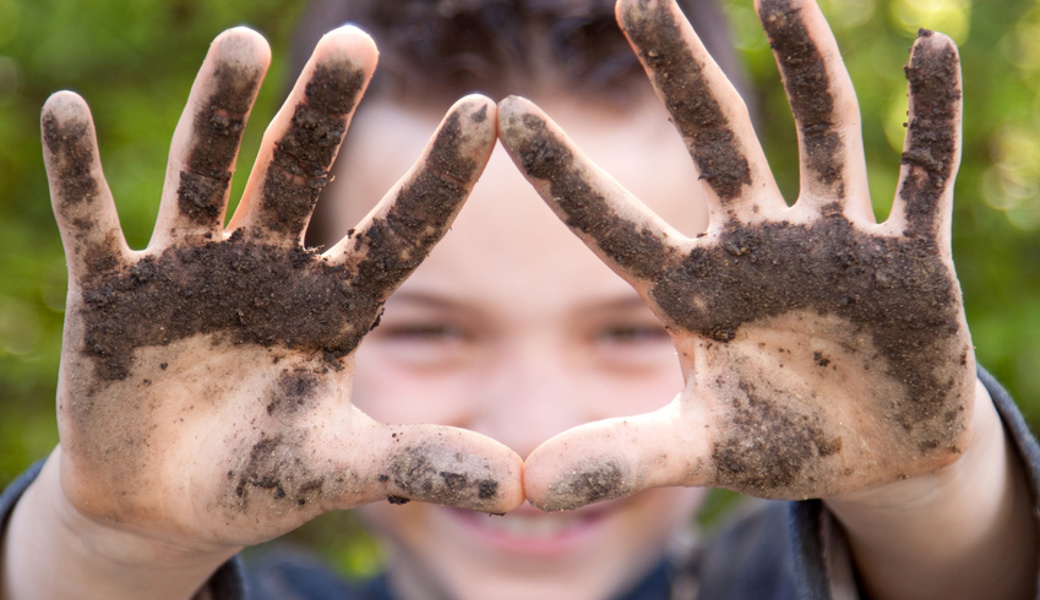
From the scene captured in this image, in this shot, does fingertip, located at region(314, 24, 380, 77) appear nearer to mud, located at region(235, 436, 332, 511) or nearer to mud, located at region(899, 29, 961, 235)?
mud, located at region(235, 436, 332, 511)

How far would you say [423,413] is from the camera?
5.64 feet

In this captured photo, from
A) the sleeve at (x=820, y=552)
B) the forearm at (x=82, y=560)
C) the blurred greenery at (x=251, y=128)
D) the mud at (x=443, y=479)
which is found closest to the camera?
the mud at (x=443, y=479)

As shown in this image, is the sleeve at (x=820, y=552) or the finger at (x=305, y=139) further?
the sleeve at (x=820, y=552)

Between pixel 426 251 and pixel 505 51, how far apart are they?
0.98m

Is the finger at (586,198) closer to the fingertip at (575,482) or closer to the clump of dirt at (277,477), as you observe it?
the fingertip at (575,482)

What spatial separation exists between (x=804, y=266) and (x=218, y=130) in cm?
72

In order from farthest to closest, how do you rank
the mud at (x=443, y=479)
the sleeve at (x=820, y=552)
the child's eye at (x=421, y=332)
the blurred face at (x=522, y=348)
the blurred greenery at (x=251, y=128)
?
the blurred greenery at (x=251, y=128), the child's eye at (x=421, y=332), the blurred face at (x=522, y=348), the sleeve at (x=820, y=552), the mud at (x=443, y=479)

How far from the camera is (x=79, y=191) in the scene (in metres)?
0.96

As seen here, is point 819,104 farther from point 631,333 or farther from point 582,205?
point 631,333

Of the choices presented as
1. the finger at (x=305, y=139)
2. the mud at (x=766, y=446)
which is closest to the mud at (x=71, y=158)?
the finger at (x=305, y=139)

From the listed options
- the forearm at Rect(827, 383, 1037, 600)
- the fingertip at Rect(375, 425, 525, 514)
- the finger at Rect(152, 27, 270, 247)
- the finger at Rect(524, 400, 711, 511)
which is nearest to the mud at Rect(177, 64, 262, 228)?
the finger at Rect(152, 27, 270, 247)

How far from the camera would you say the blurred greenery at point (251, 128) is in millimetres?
2217

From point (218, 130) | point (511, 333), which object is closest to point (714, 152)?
point (218, 130)

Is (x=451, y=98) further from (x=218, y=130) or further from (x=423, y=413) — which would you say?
(x=218, y=130)
